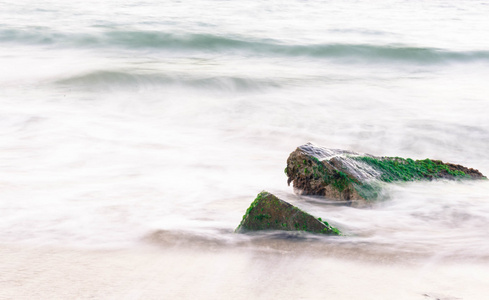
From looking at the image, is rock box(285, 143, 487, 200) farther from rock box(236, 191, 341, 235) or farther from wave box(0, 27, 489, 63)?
wave box(0, 27, 489, 63)

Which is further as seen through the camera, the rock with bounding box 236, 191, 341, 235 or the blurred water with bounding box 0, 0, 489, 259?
the blurred water with bounding box 0, 0, 489, 259

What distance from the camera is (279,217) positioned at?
8.90ft

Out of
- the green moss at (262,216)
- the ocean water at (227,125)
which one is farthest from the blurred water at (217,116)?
the green moss at (262,216)

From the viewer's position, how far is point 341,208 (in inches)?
125

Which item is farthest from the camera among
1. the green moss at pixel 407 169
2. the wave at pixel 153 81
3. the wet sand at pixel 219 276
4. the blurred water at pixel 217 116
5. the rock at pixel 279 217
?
the wave at pixel 153 81

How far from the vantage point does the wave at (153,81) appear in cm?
810

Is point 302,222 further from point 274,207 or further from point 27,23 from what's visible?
point 27,23

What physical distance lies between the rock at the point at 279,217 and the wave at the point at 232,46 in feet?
28.8

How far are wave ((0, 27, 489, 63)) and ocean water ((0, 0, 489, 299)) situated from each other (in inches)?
2.1

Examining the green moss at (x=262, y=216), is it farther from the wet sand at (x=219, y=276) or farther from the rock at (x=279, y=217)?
the wet sand at (x=219, y=276)

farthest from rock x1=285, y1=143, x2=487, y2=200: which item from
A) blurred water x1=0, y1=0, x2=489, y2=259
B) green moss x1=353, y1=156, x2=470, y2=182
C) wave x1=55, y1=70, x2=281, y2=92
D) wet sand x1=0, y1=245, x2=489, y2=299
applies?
wave x1=55, y1=70, x2=281, y2=92

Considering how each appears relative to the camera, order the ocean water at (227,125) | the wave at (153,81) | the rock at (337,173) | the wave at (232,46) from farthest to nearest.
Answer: the wave at (232,46)
the wave at (153,81)
the rock at (337,173)
the ocean water at (227,125)

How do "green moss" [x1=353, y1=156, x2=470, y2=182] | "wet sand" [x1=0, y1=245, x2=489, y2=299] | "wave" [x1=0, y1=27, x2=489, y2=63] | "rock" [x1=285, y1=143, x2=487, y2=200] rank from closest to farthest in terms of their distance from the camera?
"wet sand" [x1=0, y1=245, x2=489, y2=299] < "rock" [x1=285, y1=143, x2=487, y2=200] < "green moss" [x1=353, y1=156, x2=470, y2=182] < "wave" [x1=0, y1=27, x2=489, y2=63]

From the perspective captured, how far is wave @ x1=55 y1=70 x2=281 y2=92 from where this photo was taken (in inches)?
319
